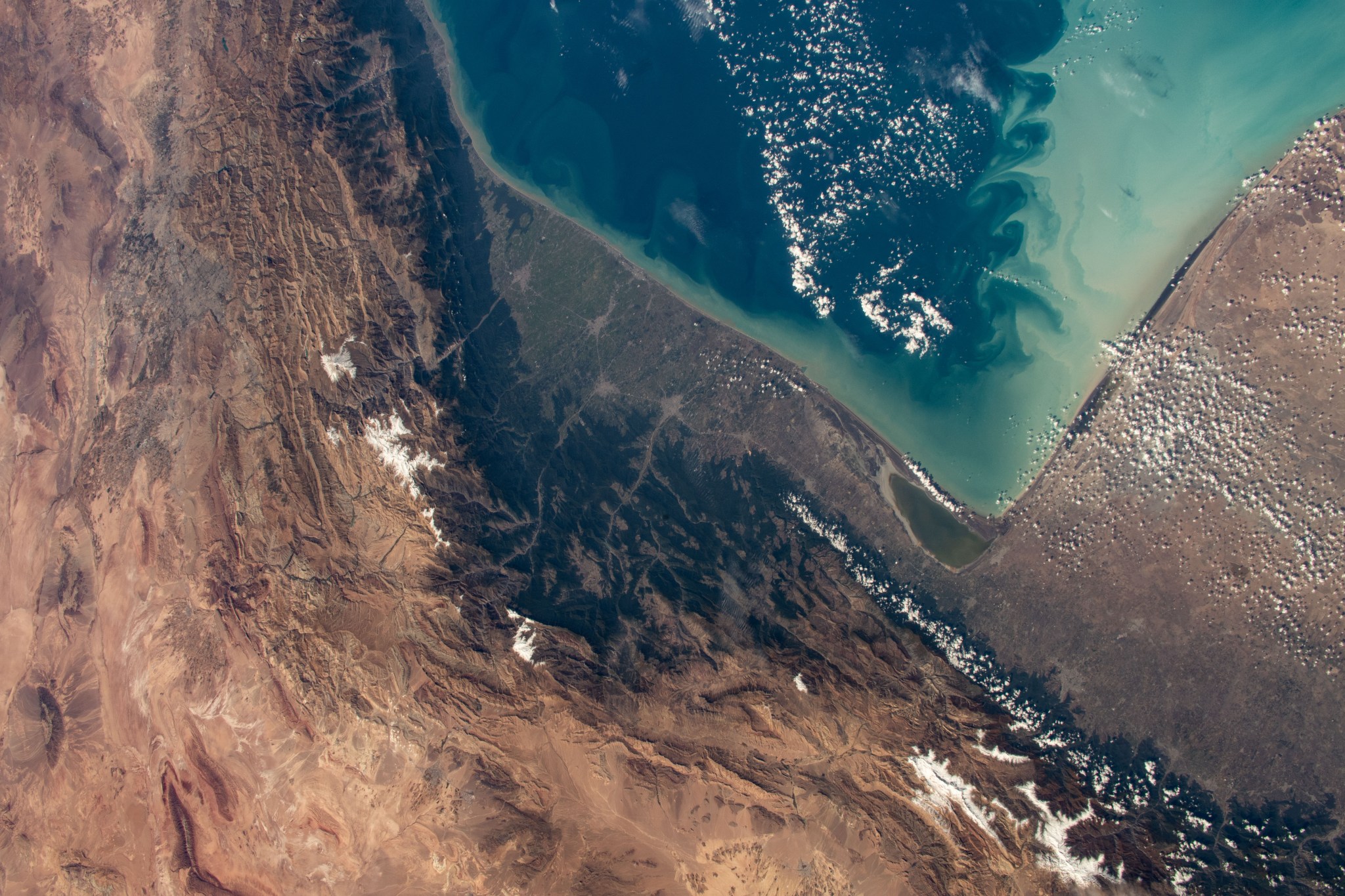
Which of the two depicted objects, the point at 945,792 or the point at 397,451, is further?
the point at 397,451

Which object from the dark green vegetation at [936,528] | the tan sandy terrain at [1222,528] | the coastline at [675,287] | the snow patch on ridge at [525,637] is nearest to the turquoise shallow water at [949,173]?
the coastline at [675,287]

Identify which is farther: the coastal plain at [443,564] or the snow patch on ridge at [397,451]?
the snow patch on ridge at [397,451]

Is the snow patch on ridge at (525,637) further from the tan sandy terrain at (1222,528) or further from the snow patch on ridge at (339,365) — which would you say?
the tan sandy terrain at (1222,528)

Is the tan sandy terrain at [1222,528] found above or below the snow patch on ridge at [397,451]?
above

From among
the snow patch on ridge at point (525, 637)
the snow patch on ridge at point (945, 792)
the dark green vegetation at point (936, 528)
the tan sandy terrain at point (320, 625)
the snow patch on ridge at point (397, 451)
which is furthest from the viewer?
the dark green vegetation at point (936, 528)

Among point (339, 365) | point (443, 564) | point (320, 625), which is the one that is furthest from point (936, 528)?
point (339, 365)

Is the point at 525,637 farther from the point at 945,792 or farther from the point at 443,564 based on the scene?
the point at 945,792
